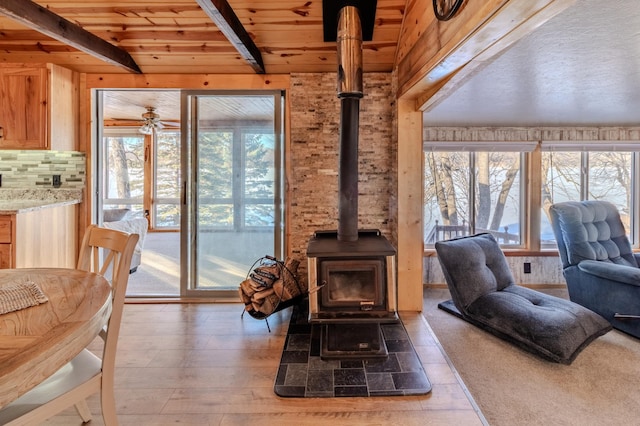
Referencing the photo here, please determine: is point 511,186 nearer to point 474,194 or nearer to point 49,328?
point 474,194

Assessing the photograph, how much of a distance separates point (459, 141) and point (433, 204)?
2.76ft

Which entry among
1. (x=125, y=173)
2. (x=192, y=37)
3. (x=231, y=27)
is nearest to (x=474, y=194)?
(x=231, y=27)

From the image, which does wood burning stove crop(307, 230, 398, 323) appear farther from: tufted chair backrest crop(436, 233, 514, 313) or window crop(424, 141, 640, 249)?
window crop(424, 141, 640, 249)

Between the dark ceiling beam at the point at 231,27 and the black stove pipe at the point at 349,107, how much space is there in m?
0.70

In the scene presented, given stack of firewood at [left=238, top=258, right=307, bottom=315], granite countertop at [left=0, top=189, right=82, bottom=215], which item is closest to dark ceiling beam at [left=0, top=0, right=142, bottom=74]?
granite countertop at [left=0, top=189, right=82, bottom=215]

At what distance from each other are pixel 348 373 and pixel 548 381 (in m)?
1.36

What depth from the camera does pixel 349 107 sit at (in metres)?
2.38

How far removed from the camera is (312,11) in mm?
2535

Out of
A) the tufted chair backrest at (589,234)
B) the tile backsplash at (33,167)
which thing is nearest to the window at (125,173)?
the tile backsplash at (33,167)

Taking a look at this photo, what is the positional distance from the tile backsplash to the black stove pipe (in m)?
2.56

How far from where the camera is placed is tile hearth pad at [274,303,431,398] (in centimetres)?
179

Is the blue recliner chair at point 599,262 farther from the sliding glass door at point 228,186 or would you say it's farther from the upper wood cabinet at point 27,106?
the upper wood cabinet at point 27,106

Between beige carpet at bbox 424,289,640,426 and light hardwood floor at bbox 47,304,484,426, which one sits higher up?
light hardwood floor at bbox 47,304,484,426

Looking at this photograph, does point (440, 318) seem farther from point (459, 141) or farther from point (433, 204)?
point (459, 141)
